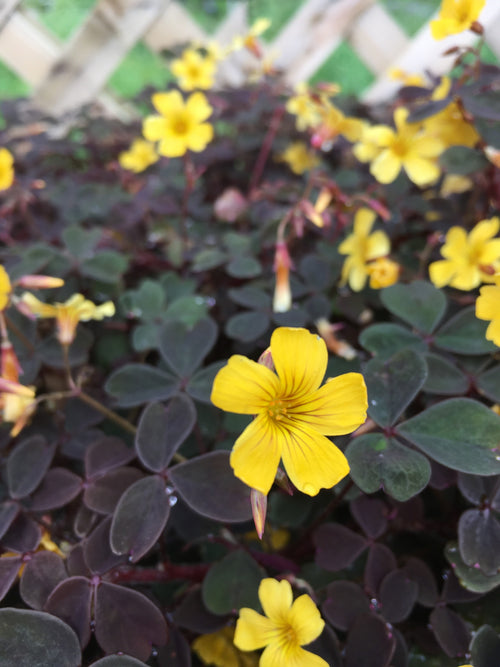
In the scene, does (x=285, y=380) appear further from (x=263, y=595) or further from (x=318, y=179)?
(x=318, y=179)

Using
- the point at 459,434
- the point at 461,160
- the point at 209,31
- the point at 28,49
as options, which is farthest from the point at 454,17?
the point at 209,31

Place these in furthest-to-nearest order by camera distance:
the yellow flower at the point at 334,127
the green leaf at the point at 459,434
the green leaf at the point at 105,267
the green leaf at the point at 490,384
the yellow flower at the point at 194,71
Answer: the yellow flower at the point at 194,71 < the yellow flower at the point at 334,127 < the green leaf at the point at 105,267 < the green leaf at the point at 490,384 < the green leaf at the point at 459,434

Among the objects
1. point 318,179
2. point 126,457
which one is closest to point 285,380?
point 126,457

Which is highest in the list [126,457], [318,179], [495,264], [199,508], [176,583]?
[495,264]

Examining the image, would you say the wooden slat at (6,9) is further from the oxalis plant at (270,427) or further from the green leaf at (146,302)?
the green leaf at (146,302)

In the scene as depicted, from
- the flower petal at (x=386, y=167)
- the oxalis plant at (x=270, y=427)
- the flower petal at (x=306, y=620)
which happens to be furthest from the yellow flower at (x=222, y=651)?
the flower petal at (x=386, y=167)

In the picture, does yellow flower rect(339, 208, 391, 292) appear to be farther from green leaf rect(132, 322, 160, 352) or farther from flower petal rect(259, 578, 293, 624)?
flower petal rect(259, 578, 293, 624)
